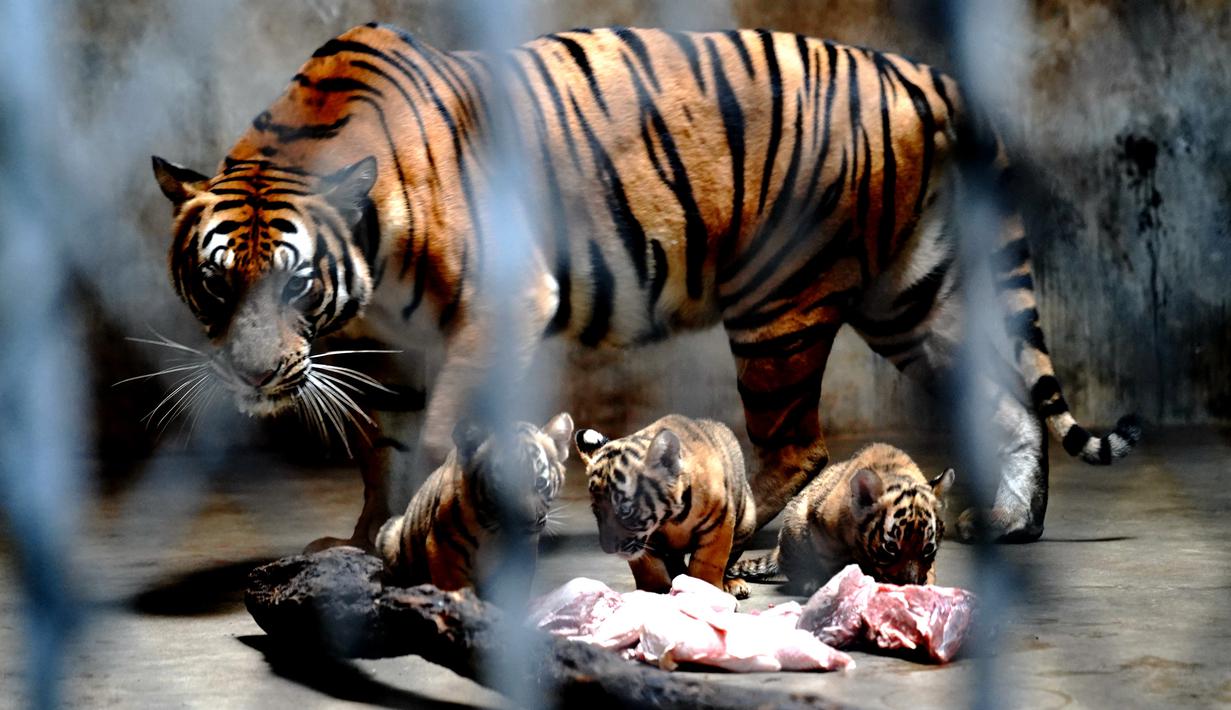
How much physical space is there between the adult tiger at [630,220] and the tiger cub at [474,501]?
20 centimetres

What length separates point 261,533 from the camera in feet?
11.8

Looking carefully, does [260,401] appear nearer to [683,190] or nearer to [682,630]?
[682,630]

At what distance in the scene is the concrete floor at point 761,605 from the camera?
1.89 meters

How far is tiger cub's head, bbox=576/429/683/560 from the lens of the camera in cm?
251

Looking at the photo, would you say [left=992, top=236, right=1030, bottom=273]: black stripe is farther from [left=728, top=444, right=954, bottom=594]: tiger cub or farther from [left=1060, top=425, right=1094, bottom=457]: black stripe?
[left=728, top=444, right=954, bottom=594]: tiger cub

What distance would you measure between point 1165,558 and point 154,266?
325 centimetres

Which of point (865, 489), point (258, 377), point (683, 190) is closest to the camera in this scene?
point (258, 377)

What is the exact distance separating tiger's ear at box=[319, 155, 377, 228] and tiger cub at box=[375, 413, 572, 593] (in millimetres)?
441

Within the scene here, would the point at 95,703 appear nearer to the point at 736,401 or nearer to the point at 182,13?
the point at 182,13

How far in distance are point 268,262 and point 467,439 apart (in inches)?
20.8

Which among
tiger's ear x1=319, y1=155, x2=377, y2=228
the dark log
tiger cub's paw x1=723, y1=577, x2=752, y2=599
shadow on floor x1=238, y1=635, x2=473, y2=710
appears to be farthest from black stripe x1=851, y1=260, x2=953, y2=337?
shadow on floor x1=238, y1=635, x2=473, y2=710

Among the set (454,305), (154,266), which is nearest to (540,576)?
(454,305)

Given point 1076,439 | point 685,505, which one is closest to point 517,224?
point 685,505

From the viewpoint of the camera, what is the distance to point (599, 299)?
3035 millimetres
